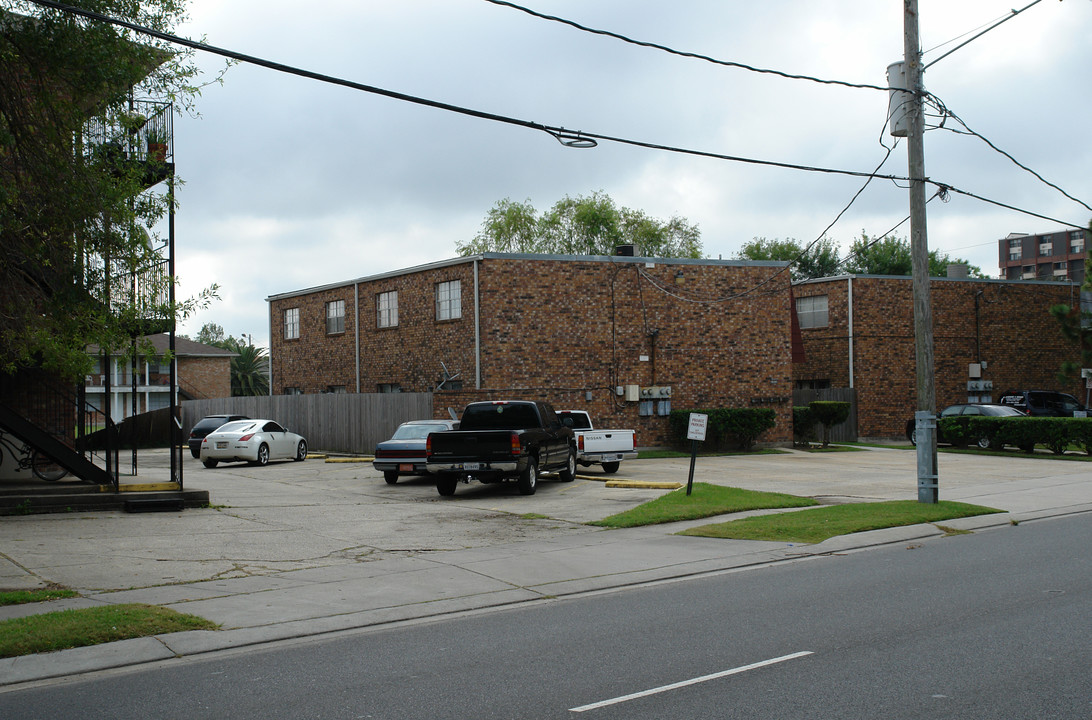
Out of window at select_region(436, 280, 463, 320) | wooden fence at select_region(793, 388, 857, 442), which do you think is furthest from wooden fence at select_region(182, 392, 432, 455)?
wooden fence at select_region(793, 388, 857, 442)

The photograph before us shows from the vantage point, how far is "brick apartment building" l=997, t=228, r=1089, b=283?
132 meters

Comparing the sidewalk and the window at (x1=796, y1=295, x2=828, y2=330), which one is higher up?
the window at (x1=796, y1=295, x2=828, y2=330)

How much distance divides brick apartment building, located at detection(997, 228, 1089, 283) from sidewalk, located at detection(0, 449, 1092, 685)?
126 m

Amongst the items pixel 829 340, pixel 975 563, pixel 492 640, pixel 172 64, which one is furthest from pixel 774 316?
pixel 492 640

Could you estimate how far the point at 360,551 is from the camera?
12.4 metres

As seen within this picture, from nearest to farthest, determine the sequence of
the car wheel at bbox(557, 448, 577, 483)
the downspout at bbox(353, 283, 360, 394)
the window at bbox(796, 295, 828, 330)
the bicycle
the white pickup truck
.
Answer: the bicycle, the car wheel at bbox(557, 448, 577, 483), the white pickup truck, the downspout at bbox(353, 283, 360, 394), the window at bbox(796, 295, 828, 330)

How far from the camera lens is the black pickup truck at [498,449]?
18.6 metres

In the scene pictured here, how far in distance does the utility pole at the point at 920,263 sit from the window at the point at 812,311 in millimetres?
23377

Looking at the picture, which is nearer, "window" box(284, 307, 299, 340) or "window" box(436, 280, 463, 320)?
"window" box(436, 280, 463, 320)

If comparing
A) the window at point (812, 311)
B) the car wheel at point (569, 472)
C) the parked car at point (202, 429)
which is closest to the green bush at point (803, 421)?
the window at point (812, 311)

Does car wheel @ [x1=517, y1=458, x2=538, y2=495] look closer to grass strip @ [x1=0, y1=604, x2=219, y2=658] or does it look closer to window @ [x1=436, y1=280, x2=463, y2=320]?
grass strip @ [x1=0, y1=604, x2=219, y2=658]

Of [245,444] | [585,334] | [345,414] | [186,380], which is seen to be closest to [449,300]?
[585,334]

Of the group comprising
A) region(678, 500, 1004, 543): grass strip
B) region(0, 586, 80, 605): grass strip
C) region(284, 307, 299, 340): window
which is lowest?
region(678, 500, 1004, 543): grass strip

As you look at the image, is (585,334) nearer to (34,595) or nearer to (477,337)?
(477,337)
